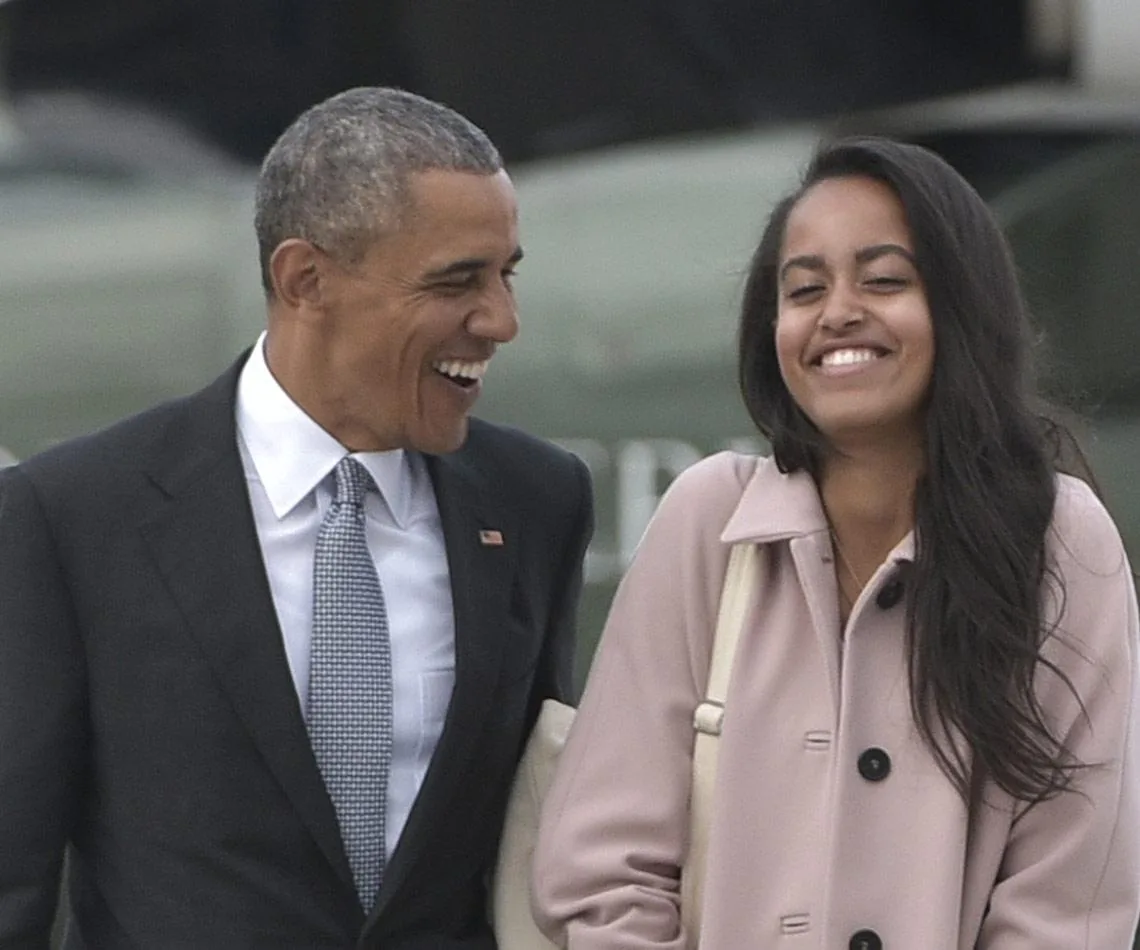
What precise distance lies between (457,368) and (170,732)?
1.60 ft

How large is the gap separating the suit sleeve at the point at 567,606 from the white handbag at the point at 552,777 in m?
0.04

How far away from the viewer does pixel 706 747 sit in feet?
8.14

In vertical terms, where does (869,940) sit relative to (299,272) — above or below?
below

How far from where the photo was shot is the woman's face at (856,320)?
2443mm

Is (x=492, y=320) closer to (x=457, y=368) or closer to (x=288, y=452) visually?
(x=457, y=368)

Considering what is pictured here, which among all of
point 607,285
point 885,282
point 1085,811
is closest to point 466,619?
point 885,282

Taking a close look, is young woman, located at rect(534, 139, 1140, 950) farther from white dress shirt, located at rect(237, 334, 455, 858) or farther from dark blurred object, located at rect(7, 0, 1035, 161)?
dark blurred object, located at rect(7, 0, 1035, 161)

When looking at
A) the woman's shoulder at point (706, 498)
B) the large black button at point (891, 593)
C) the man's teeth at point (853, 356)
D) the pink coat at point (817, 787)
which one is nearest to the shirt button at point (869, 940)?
the pink coat at point (817, 787)

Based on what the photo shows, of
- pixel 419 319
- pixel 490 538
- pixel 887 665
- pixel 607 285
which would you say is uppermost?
pixel 607 285

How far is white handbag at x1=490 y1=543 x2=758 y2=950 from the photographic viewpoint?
248 cm

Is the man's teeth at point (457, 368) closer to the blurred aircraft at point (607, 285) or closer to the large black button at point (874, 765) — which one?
the large black button at point (874, 765)

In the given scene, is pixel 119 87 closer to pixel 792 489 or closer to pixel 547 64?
pixel 547 64

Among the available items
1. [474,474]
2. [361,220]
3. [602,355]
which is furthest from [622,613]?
[602,355]

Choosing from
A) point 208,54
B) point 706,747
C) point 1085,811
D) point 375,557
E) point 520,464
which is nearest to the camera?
point 1085,811
